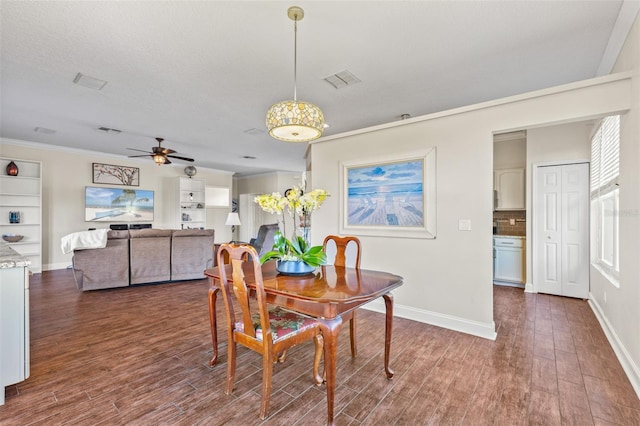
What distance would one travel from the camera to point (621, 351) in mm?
2420

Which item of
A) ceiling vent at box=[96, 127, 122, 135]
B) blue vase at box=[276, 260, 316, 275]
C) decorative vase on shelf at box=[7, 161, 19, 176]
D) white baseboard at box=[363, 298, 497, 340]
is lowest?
white baseboard at box=[363, 298, 497, 340]

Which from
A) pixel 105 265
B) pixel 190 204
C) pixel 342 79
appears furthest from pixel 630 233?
pixel 190 204

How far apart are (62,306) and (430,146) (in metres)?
5.00

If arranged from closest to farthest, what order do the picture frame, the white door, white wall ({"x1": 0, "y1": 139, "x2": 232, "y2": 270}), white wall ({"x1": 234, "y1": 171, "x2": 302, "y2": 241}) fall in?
the white door
white wall ({"x1": 0, "y1": 139, "x2": 232, "y2": 270})
the picture frame
white wall ({"x1": 234, "y1": 171, "x2": 302, "y2": 241})

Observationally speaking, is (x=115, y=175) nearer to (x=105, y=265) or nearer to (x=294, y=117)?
(x=105, y=265)

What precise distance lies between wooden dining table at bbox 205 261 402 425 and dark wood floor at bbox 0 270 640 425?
32 centimetres

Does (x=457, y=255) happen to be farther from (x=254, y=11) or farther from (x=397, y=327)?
(x=254, y=11)

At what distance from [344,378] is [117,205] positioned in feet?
24.3

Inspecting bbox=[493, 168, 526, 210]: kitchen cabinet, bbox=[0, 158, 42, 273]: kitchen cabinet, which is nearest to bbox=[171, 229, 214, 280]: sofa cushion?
bbox=[0, 158, 42, 273]: kitchen cabinet

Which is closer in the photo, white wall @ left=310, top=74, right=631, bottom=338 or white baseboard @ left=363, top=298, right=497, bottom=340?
white wall @ left=310, top=74, right=631, bottom=338

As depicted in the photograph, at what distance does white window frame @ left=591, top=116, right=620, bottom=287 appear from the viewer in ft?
9.34

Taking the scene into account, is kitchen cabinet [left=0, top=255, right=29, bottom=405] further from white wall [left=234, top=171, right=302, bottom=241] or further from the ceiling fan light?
white wall [left=234, top=171, right=302, bottom=241]

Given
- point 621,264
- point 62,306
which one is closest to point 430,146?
point 621,264

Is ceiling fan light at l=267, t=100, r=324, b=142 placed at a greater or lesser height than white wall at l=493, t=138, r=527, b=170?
lesser
